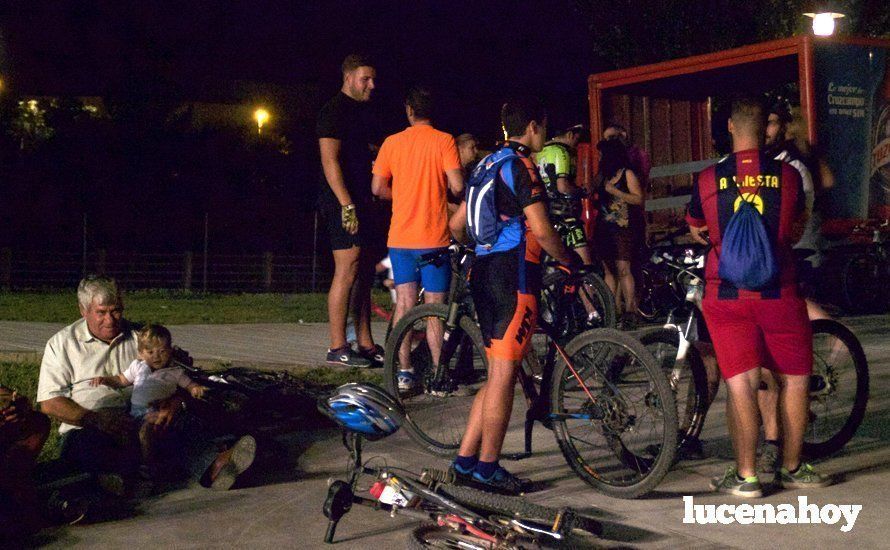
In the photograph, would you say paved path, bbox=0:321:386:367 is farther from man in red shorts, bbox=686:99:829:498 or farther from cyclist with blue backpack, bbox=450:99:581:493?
man in red shorts, bbox=686:99:829:498

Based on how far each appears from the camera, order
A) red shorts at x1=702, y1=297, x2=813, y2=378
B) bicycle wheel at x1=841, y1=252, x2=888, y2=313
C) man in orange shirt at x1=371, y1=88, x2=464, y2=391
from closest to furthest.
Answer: red shorts at x1=702, y1=297, x2=813, y2=378 < man in orange shirt at x1=371, y1=88, x2=464, y2=391 < bicycle wheel at x1=841, y1=252, x2=888, y2=313

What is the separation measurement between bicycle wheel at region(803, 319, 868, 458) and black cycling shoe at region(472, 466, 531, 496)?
1.83 m

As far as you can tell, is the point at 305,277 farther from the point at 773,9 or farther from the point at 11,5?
the point at 11,5

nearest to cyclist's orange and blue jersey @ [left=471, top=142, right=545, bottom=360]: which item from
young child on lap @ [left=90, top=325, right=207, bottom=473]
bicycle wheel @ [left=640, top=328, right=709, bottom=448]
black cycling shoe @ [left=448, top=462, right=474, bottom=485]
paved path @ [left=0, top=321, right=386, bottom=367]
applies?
black cycling shoe @ [left=448, top=462, right=474, bottom=485]

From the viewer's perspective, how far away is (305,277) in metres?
20.9

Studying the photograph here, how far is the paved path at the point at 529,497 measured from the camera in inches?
213

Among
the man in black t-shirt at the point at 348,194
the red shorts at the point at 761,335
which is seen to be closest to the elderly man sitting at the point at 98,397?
the red shorts at the point at 761,335

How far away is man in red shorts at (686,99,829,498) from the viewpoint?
598cm

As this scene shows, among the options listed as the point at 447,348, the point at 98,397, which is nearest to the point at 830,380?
the point at 447,348

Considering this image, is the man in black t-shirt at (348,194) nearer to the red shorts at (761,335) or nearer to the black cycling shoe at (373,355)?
the black cycling shoe at (373,355)

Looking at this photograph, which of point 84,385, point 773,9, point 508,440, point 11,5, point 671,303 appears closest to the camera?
point 84,385

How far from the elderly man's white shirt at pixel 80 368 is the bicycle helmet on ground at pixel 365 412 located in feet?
5.39

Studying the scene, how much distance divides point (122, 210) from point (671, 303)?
11.7 m

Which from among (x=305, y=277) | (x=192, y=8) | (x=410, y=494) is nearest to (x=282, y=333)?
(x=410, y=494)
